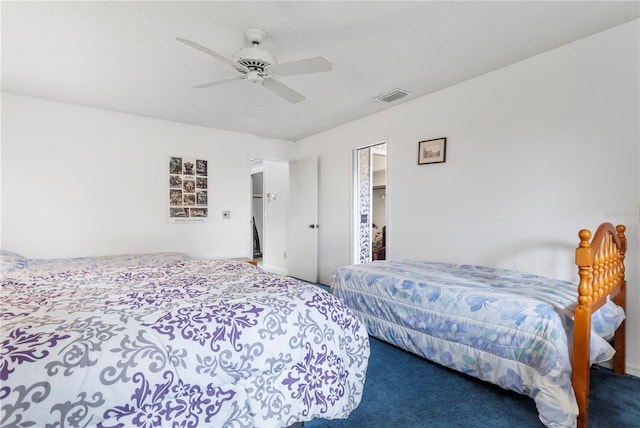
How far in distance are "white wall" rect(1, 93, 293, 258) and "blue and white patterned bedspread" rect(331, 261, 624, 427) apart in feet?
8.55

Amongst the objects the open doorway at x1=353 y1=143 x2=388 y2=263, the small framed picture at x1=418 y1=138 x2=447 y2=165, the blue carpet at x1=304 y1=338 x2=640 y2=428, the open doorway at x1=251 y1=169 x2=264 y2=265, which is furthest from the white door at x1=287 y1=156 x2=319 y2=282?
the blue carpet at x1=304 y1=338 x2=640 y2=428

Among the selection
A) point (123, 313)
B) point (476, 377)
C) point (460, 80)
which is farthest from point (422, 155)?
point (123, 313)

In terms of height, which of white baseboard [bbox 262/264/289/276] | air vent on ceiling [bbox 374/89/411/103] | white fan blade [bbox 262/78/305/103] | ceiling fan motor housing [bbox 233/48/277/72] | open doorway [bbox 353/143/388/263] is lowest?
white baseboard [bbox 262/264/289/276]

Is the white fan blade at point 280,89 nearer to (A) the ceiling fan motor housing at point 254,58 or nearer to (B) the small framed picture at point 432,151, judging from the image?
(A) the ceiling fan motor housing at point 254,58

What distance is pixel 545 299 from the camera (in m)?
1.82

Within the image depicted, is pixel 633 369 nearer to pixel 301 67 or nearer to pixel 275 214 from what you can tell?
pixel 301 67

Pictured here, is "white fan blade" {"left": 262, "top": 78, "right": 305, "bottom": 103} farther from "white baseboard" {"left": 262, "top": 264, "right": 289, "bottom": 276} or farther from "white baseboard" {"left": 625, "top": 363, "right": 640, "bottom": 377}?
"white baseboard" {"left": 262, "top": 264, "right": 289, "bottom": 276}

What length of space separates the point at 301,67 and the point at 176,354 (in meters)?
1.81

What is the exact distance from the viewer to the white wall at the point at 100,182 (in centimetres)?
320

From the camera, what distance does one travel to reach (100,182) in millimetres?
3615

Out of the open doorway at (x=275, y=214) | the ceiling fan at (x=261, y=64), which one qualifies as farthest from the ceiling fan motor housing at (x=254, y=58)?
the open doorway at (x=275, y=214)

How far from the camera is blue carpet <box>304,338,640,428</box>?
5.36ft

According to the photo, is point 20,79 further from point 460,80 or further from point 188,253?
point 460,80

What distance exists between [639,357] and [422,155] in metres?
2.31
